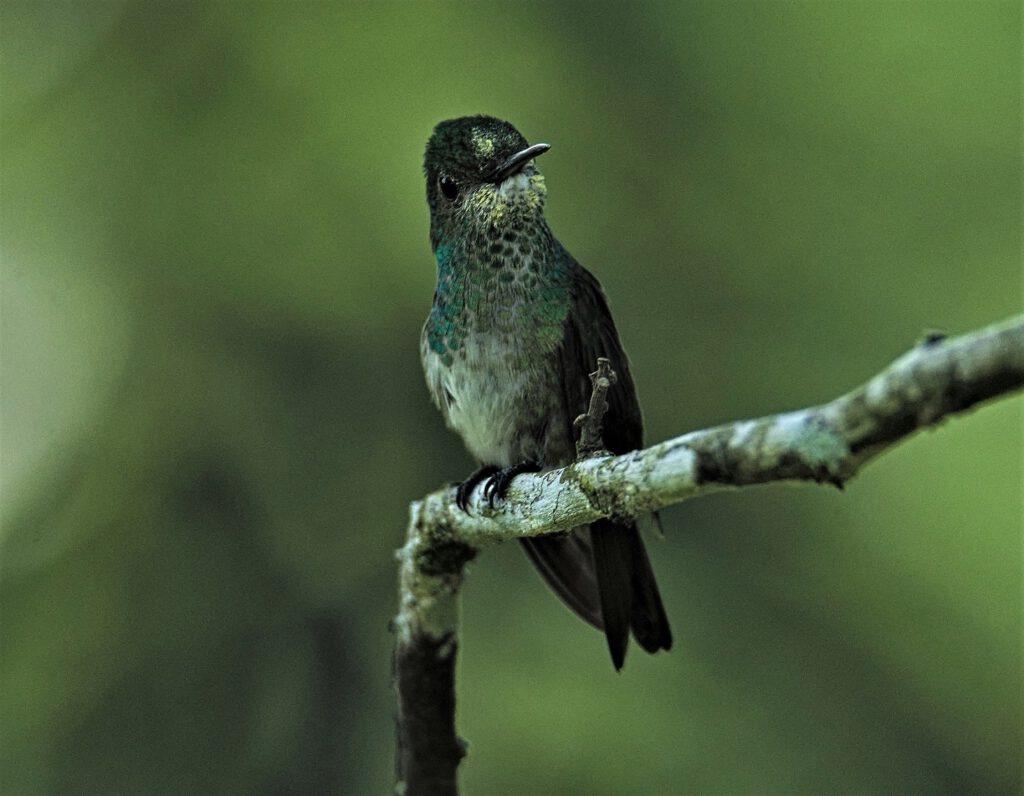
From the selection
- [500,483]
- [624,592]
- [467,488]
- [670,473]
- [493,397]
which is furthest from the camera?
[493,397]

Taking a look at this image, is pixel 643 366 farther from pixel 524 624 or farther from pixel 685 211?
pixel 524 624

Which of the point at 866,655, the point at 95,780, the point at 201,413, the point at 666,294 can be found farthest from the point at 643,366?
the point at 95,780

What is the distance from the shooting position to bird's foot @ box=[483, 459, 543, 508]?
9.00 ft

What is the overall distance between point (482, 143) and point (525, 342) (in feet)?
1.84

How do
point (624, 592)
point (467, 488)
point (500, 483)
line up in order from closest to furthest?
point (500, 483)
point (467, 488)
point (624, 592)

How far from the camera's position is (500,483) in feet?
9.22

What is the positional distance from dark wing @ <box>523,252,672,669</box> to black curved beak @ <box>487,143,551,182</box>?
0.29m

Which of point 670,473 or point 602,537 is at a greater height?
point 602,537

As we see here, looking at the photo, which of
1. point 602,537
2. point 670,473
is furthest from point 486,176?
point 670,473

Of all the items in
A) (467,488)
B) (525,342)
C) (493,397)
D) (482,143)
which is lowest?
(467,488)

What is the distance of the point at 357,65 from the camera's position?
20.4 feet

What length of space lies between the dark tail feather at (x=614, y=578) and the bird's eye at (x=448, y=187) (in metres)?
1.03

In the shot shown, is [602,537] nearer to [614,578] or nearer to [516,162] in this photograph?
[614,578]

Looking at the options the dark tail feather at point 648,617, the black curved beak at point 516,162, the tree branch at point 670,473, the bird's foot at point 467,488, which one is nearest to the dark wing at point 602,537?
the dark tail feather at point 648,617
